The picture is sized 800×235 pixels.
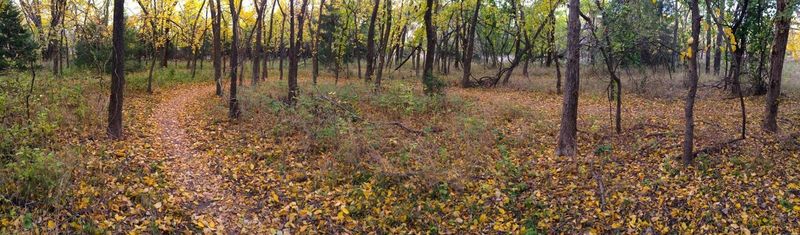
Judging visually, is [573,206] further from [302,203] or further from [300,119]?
[300,119]

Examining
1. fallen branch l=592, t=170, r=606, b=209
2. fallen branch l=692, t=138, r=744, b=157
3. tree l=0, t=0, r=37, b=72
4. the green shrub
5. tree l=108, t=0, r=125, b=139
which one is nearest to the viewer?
the green shrub

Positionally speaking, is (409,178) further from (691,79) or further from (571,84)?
(691,79)

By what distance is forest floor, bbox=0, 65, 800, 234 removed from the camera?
642 cm

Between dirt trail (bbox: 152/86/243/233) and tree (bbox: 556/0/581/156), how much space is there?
20.2 feet

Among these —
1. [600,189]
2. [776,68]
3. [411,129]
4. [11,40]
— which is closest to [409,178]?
[600,189]

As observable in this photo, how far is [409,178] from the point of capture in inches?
322

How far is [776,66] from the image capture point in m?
9.55

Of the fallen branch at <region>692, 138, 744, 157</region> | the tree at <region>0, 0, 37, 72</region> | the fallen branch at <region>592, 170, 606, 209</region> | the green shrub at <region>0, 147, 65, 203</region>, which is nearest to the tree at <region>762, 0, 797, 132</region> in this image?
the fallen branch at <region>692, 138, 744, 157</region>

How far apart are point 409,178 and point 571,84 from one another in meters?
3.49

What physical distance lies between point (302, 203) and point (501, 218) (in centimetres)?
316

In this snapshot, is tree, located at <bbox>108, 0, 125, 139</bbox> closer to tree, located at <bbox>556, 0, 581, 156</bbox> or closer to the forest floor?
the forest floor

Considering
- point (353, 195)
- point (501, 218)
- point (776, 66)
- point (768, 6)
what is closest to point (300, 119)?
point (353, 195)

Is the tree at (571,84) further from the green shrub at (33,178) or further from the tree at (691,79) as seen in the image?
the green shrub at (33,178)

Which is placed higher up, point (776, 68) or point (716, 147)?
point (776, 68)
